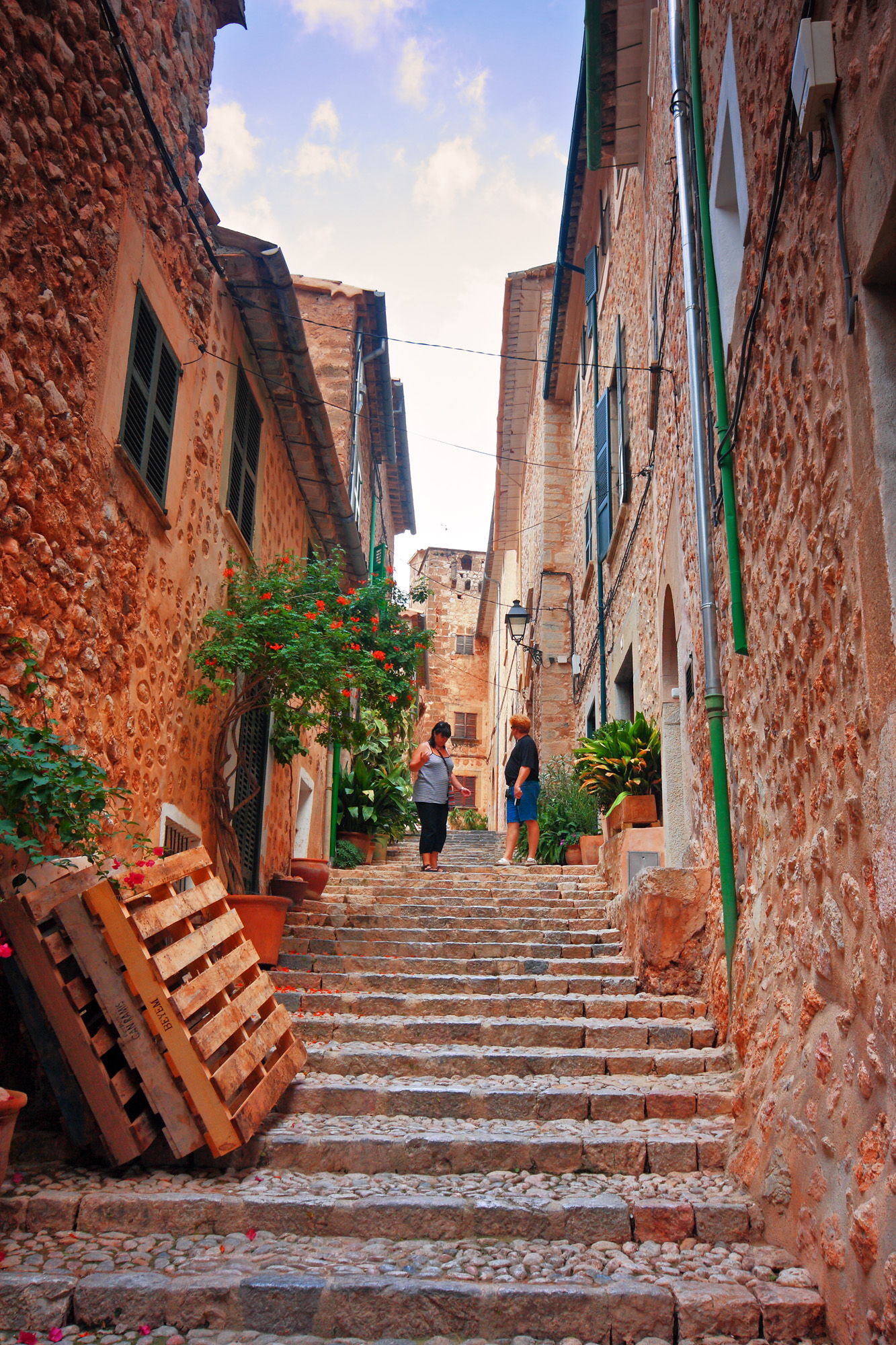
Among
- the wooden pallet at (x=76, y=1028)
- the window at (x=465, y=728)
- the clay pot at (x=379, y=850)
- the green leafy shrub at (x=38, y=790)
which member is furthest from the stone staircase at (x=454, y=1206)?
the window at (x=465, y=728)

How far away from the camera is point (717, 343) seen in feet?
16.9

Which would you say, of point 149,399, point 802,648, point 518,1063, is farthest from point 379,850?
point 802,648

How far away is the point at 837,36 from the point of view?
9.68 ft

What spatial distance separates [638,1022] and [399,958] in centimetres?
176

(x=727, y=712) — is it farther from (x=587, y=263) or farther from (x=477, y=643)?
(x=477, y=643)

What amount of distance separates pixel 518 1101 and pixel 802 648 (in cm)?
223

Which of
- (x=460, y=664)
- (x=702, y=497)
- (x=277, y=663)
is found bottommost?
(x=277, y=663)

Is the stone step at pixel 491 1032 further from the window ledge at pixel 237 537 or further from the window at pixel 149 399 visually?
the window ledge at pixel 237 537

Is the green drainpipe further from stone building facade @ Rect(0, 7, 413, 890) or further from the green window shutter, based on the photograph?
the green window shutter

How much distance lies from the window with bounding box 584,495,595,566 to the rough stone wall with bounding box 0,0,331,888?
728cm

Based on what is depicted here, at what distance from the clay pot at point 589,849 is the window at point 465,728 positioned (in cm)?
2239

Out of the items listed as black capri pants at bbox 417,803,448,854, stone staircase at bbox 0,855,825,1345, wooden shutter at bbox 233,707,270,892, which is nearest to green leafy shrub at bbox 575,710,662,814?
black capri pants at bbox 417,803,448,854

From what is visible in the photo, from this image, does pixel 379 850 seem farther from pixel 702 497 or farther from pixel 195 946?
pixel 195 946

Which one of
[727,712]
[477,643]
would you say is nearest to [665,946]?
[727,712]
